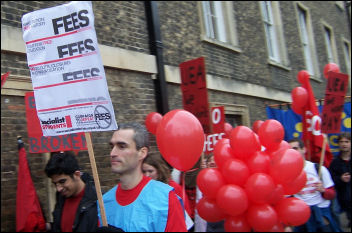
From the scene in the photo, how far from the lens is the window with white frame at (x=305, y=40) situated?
13.5 m

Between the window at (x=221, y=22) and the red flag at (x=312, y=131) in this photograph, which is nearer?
the red flag at (x=312, y=131)

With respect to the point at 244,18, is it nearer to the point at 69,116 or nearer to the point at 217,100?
the point at 217,100

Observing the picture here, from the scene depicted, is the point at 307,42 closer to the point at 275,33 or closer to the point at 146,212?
the point at 275,33

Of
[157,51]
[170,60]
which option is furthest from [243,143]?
[170,60]

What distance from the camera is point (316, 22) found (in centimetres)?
1438

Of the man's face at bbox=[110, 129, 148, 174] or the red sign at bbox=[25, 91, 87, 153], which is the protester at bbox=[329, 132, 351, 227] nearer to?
the red sign at bbox=[25, 91, 87, 153]

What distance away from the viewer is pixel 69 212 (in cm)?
301

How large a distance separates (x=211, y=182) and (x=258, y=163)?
0.32 m

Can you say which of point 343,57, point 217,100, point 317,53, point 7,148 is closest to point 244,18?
point 217,100

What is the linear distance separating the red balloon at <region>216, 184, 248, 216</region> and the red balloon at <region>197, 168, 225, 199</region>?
0.10 metres

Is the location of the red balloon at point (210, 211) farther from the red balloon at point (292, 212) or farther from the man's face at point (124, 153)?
the man's face at point (124, 153)

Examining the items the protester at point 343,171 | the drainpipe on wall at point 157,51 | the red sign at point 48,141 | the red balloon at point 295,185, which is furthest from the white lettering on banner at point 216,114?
the red balloon at point 295,185

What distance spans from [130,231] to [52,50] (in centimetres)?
127

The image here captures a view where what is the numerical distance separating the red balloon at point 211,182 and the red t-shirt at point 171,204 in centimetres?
34
